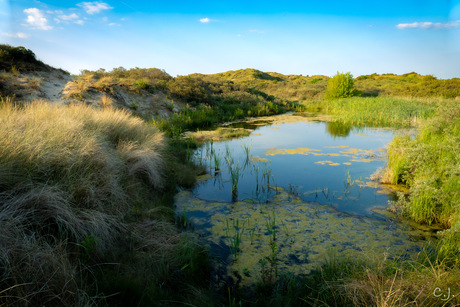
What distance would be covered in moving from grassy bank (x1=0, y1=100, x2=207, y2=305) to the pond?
0.46 metres

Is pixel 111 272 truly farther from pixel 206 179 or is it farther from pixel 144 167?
pixel 206 179

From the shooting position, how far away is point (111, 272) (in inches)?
87.4

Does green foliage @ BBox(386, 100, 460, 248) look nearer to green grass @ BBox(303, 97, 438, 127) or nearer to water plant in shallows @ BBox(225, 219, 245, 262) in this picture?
water plant in shallows @ BBox(225, 219, 245, 262)

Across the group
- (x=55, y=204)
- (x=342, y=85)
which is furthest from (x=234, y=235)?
(x=342, y=85)

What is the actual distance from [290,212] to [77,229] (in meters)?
2.79

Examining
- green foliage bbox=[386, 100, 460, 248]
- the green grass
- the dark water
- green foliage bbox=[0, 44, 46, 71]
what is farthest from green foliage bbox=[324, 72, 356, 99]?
green foliage bbox=[0, 44, 46, 71]

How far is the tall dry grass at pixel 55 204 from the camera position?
175 centimetres

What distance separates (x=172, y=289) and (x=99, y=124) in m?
4.05

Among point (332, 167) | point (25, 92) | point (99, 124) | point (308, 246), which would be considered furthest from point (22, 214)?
point (25, 92)

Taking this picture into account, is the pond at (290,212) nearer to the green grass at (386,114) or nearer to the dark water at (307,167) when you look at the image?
the dark water at (307,167)

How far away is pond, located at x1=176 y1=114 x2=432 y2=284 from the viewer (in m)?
2.91

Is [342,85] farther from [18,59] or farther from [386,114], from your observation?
[18,59]

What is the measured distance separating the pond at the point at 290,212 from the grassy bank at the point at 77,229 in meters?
0.46

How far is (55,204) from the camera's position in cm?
248
